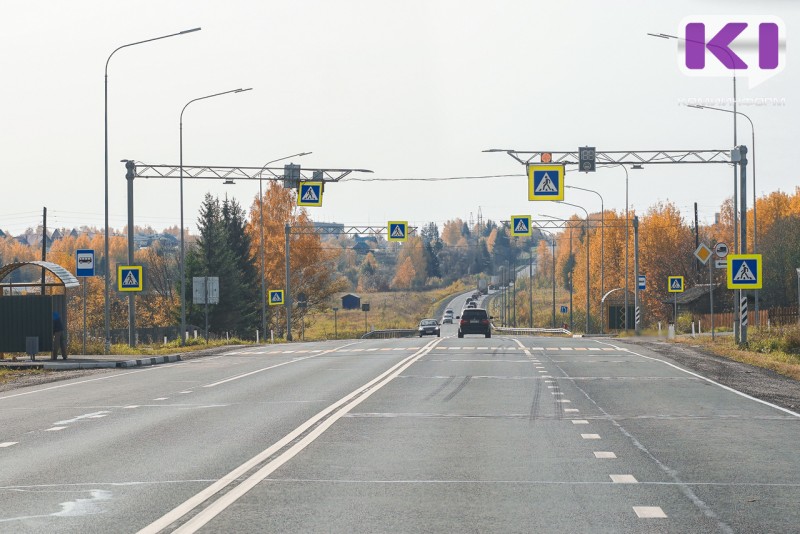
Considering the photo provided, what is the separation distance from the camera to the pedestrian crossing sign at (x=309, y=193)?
1929 inches

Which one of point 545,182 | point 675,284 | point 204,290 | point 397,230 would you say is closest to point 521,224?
point 397,230

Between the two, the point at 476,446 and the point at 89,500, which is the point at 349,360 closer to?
the point at 476,446

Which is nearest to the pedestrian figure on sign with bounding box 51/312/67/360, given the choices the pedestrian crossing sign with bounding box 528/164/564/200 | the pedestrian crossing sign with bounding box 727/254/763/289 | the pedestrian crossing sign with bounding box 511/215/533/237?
the pedestrian crossing sign with bounding box 528/164/564/200

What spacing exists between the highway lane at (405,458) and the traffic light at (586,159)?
21.8m

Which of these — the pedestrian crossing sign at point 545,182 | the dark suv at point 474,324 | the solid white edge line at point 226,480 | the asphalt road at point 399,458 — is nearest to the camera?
the solid white edge line at point 226,480

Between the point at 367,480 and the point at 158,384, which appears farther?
the point at 158,384

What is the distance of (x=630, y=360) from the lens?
1346 inches

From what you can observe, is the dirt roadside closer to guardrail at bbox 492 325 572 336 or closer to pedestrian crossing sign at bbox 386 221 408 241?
pedestrian crossing sign at bbox 386 221 408 241

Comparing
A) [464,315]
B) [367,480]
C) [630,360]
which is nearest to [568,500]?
[367,480]


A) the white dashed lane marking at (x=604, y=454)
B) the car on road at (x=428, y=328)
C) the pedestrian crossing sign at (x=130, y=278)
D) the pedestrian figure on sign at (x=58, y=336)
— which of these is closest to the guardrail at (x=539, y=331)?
the car on road at (x=428, y=328)

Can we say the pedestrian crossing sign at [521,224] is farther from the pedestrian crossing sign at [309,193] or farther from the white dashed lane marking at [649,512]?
the white dashed lane marking at [649,512]

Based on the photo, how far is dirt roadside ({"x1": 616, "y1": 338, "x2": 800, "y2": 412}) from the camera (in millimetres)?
21216

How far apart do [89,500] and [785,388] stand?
55.8 feet

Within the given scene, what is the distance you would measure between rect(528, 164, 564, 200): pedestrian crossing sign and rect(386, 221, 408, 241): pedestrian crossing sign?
23151 millimetres
